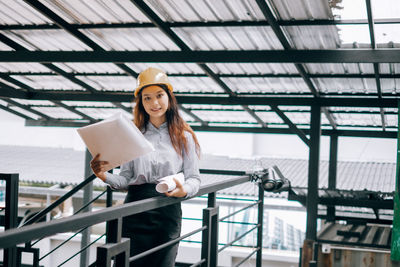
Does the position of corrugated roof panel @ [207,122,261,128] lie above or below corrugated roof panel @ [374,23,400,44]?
below

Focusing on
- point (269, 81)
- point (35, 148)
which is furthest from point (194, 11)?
point (35, 148)

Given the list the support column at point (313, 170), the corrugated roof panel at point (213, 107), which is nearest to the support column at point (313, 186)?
the support column at point (313, 170)

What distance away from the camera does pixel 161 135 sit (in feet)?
7.84

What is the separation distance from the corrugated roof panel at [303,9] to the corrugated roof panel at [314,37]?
0.53ft

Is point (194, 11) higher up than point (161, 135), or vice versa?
point (194, 11)

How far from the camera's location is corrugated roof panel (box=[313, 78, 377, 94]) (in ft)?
21.7

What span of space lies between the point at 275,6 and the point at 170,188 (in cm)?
321

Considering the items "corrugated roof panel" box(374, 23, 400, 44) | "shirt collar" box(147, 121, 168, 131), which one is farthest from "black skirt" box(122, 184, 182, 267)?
"corrugated roof panel" box(374, 23, 400, 44)

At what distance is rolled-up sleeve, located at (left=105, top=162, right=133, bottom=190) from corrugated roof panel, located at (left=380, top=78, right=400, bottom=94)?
15.9 ft

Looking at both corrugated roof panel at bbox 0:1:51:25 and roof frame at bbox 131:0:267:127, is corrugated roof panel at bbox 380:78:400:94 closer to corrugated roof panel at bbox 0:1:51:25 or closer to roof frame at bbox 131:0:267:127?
roof frame at bbox 131:0:267:127

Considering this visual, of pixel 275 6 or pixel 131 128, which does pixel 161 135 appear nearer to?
pixel 131 128

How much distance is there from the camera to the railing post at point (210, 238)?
2496 millimetres

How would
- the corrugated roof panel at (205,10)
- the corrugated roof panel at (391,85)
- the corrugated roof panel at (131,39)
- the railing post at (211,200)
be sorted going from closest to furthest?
the railing post at (211,200) < the corrugated roof panel at (205,10) < the corrugated roof panel at (131,39) < the corrugated roof panel at (391,85)

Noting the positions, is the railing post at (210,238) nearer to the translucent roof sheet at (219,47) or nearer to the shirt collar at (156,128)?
the shirt collar at (156,128)
